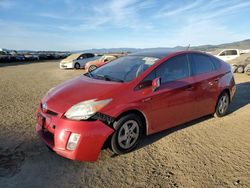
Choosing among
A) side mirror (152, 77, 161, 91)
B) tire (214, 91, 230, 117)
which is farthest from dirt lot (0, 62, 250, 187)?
side mirror (152, 77, 161, 91)

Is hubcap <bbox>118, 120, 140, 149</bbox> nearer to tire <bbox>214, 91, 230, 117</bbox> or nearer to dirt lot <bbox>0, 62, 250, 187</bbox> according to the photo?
dirt lot <bbox>0, 62, 250, 187</bbox>

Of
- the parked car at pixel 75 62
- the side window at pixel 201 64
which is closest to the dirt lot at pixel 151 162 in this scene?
the side window at pixel 201 64

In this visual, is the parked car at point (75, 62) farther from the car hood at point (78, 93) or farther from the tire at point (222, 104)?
the car hood at point (78, 93)

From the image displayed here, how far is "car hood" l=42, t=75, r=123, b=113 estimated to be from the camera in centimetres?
369

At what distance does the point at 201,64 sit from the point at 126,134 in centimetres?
245

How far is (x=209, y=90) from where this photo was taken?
5281 mm

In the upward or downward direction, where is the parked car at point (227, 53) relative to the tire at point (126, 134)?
upward

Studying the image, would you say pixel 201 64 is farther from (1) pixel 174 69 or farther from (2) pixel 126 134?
(2) pixel 126 134

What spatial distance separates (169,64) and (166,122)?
1046 mm

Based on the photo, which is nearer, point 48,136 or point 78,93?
point 48,136

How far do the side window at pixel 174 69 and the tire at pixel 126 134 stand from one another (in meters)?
0.91

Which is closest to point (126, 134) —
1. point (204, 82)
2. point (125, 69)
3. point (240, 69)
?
point (125, 69)

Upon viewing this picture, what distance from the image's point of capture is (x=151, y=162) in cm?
373

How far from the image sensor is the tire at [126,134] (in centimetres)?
375
